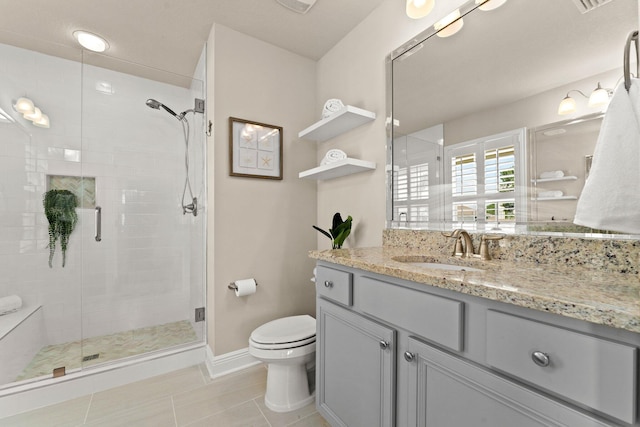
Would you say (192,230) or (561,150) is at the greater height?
(561,150)

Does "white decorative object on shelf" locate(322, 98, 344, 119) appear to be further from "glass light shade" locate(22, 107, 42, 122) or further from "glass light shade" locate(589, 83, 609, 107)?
"glass light shade" locate(22, 107, 42, 122)

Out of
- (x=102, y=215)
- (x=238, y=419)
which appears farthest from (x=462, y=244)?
(x=102, y=215)

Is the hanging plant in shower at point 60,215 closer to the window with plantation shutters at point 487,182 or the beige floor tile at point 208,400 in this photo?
the beige floor tile at point 208,400

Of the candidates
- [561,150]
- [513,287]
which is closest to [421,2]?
[561,150]

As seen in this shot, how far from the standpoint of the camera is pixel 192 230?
8.23 ft

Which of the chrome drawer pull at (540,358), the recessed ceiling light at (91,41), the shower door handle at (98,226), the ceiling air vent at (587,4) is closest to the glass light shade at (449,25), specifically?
the ceiling air vent at (587,4)

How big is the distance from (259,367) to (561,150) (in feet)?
7.04

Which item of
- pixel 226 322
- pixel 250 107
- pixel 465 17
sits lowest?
pixel 226 322

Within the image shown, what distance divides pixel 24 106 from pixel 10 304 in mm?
1470

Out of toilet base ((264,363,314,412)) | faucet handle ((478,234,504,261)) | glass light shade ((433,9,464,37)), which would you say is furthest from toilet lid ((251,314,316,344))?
glass light shade ((433,9,464,37))

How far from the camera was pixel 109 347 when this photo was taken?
2.05m

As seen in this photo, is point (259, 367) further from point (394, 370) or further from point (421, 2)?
point (421, 2)

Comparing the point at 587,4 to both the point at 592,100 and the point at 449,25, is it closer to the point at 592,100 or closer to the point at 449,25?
the point at 592,100

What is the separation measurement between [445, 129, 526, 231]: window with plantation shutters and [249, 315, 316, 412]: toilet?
106 cm
